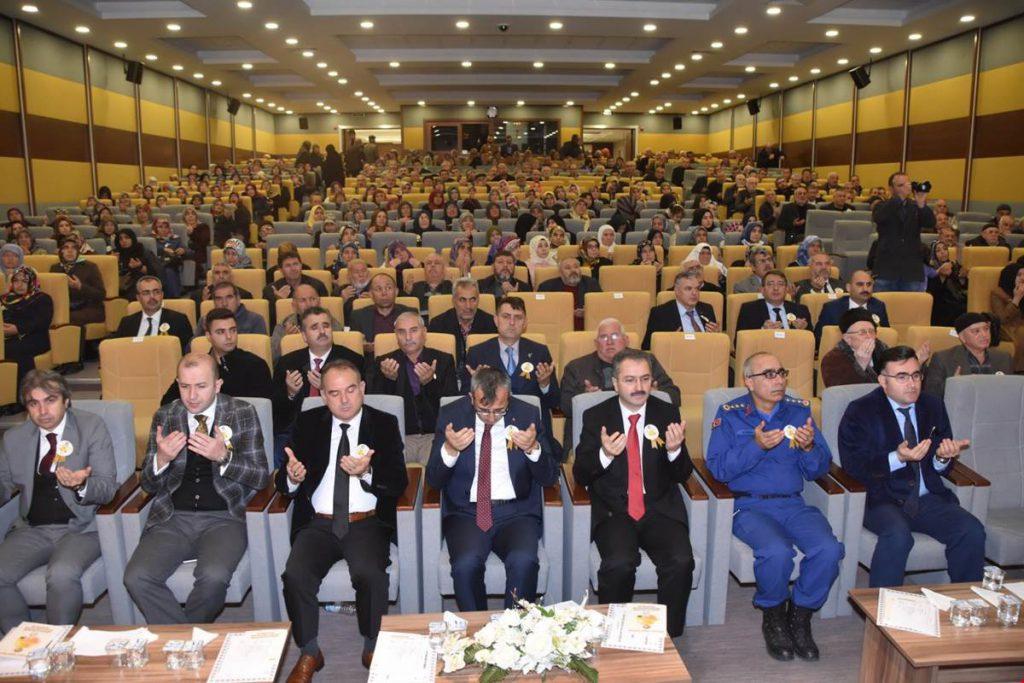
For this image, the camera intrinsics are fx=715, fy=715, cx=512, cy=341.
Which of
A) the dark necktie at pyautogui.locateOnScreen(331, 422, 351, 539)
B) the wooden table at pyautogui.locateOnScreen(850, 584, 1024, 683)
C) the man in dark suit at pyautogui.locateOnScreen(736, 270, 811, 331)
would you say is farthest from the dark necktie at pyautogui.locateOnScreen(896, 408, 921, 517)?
the dark necktie at pyautogui.locateOnScreen(331, 422, 351, 539)

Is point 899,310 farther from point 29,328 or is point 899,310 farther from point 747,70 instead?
point 747,70

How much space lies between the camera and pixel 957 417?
3.46 meters

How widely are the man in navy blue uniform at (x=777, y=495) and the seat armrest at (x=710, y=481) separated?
0.14 ft

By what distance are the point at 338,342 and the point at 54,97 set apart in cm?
1216

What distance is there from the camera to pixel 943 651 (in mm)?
2170

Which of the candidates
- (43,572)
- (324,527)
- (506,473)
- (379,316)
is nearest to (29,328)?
(379,316)

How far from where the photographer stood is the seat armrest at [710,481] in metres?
2.97

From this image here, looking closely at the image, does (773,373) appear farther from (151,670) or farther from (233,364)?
(233,364)

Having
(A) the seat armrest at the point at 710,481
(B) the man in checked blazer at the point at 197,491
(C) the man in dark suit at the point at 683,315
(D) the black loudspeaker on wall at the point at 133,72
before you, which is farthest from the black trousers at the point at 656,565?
(D) the black loudspeaker on wall at the point at 133,72

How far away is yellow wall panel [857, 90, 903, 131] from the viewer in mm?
15000

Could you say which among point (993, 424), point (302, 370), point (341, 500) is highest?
point (302, 370)

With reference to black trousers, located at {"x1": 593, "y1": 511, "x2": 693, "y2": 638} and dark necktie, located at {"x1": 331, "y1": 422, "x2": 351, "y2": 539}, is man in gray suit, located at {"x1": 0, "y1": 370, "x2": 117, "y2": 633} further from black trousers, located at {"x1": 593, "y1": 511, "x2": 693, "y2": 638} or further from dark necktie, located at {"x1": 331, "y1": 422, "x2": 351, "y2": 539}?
black trousers, located at {"x1": 593, "y1": 511, "x2": 693, "y2": 638}

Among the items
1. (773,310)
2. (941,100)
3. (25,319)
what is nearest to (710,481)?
(773,310)

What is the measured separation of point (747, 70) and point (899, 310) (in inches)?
501
